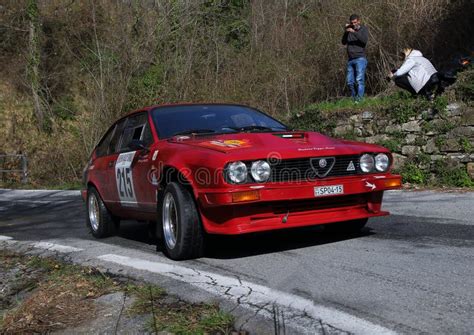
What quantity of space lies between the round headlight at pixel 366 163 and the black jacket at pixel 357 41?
7341mm

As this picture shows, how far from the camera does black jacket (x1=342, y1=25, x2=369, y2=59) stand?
12.4m

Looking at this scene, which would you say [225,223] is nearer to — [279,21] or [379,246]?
[379,246]

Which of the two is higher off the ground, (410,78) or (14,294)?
(410,78)

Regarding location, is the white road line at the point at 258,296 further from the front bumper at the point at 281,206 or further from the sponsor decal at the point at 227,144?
the sponsor decal at the point at 227,144

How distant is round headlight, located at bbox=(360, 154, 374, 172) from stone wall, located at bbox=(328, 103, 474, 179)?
4.76 m

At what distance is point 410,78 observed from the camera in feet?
35.0

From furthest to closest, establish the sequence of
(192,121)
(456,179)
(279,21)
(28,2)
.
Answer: (28,2)
(279,21)
(456,179)
(192,121)

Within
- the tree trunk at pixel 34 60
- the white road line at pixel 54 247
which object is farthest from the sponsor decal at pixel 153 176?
the tree trunk at pixel 34 60

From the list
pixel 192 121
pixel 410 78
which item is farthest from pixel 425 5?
pixel 192 121

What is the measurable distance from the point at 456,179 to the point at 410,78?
79.6 inches

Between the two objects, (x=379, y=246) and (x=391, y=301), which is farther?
(x=379, y=246)

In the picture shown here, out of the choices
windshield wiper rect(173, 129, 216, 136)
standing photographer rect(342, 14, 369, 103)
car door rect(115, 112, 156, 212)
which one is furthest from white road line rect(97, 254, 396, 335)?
standing photographer rect(342, 14, 369, 103)

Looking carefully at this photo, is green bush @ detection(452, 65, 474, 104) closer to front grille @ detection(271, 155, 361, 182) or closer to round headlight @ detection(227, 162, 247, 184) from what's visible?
front grille @ detection(271, 155, 361, 182)

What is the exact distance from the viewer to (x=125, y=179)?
672 centimetres
